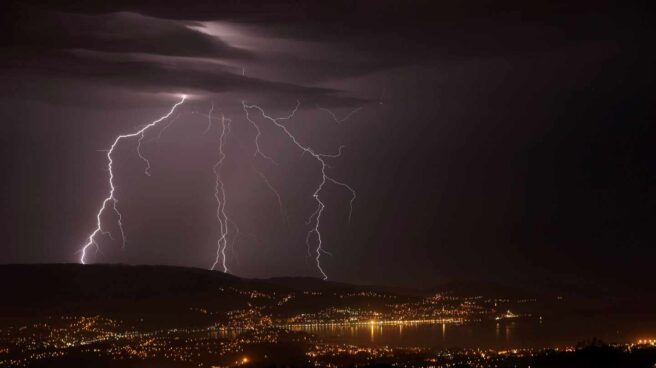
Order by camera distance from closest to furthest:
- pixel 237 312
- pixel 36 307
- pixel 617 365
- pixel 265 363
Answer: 1. pixel 617 365
2. pixel 265 363
3. pixel 36 307
4. pixel 237 312

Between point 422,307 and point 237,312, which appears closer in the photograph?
point 237,312

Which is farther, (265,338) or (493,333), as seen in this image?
(493,333)

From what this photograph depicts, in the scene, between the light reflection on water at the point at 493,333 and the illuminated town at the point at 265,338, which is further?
the light reflection on water at the point at 493,333

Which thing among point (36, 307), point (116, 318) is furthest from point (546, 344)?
point (36, 307)

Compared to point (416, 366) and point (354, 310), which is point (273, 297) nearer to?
point (354, 310)

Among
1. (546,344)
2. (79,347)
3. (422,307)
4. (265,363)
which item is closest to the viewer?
(265,363)

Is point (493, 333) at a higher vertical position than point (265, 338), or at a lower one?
lower

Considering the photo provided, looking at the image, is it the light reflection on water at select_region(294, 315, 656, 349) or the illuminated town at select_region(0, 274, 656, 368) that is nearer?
the illuminated town at select_region(0, 274, 656, 368)
